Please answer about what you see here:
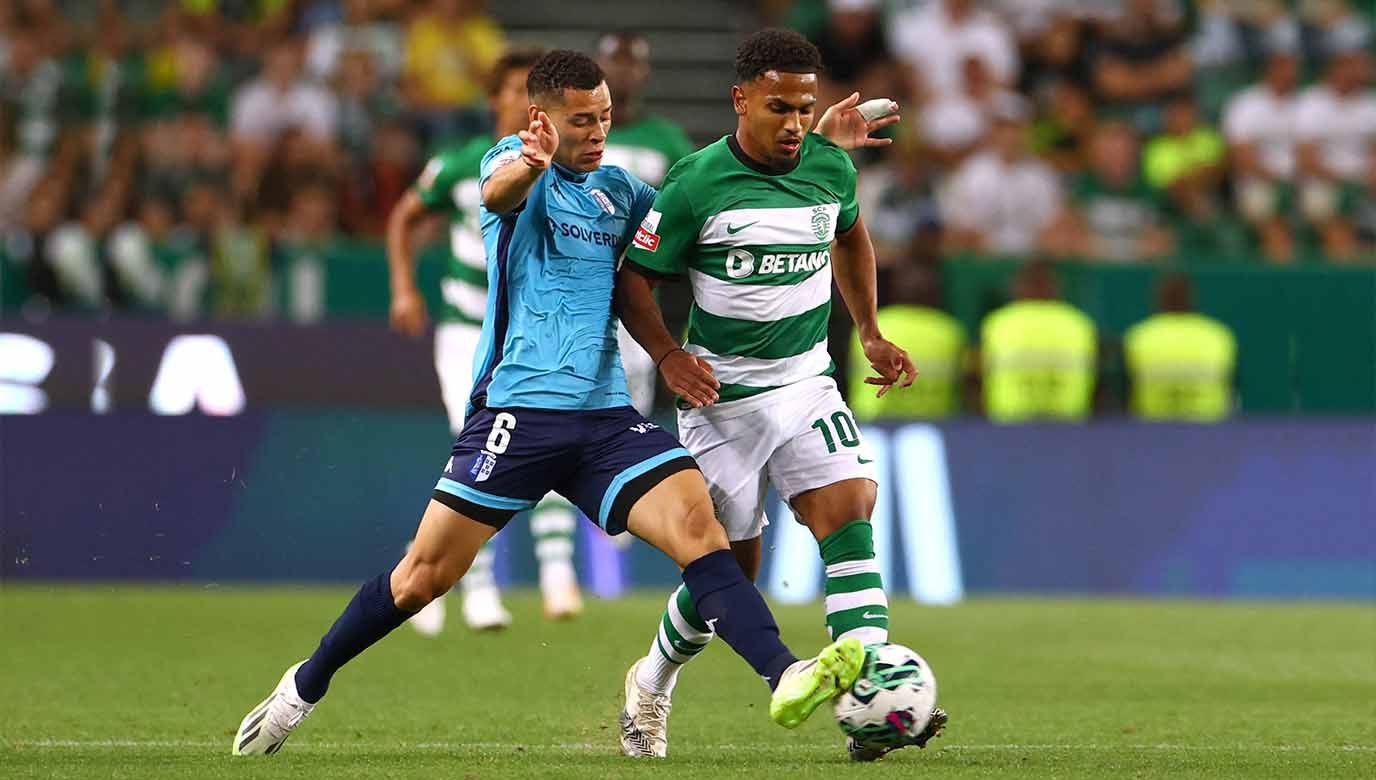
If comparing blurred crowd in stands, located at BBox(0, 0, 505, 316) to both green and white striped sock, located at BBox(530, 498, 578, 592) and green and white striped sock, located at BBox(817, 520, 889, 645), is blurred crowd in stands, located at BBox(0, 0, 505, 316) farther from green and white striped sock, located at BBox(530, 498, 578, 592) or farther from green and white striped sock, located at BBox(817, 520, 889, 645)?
green and white striped sock, located at BBox(817, 520, 889, 645)

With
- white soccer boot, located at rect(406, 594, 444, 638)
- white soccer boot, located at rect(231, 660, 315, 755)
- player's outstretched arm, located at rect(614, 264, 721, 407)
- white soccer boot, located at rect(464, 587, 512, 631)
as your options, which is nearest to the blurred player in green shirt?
white soccer boot, located at rect(464, 587, 512, 631)

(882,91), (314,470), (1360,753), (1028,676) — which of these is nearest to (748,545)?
(1360,753)

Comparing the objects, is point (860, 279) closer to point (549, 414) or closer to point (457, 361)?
point (549, 414)

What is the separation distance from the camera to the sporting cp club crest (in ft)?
22.3

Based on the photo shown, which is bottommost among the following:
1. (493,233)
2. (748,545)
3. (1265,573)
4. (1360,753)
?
(1265,573)

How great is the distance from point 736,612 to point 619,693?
7.13 ft

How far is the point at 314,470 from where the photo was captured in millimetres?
13625

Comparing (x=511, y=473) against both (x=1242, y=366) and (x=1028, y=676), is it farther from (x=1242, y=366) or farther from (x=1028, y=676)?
(x=1242, y=366)

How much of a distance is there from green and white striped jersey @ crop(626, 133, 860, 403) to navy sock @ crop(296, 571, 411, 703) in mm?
1162

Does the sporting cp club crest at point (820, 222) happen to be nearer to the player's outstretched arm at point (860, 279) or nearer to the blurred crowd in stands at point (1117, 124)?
the player's outstretched arm at point (860, 279)

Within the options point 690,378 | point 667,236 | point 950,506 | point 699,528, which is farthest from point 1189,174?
point 699,528

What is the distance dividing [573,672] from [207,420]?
4852 mm

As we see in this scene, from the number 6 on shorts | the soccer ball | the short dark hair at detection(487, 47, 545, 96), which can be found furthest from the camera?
the short dark hair at detection(487, 47, 545, 96)

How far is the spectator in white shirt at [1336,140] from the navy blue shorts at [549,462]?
11.7 metres
